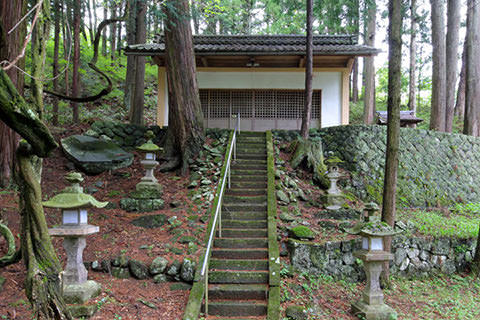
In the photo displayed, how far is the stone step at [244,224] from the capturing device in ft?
22.7

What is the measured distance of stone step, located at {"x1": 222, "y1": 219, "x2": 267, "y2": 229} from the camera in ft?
22.7

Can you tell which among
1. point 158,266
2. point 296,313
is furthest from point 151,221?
point 296,313

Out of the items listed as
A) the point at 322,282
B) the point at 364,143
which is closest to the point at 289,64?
the point at 364,143

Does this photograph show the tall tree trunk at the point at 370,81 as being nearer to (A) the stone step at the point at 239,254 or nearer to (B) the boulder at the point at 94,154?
(B) the boulder at the point at 94,154

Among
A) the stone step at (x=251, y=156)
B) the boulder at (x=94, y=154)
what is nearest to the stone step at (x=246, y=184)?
the stone step at (x=251, y=156)

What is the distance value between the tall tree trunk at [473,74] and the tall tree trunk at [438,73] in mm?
1172

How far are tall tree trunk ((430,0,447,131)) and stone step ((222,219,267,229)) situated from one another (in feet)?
30.4

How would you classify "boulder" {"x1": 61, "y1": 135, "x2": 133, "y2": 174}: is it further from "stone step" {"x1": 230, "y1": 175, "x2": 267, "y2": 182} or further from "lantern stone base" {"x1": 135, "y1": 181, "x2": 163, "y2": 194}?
"stone step" {"x1": 230, "y1": 175, "x2": 267, "y2": 182}

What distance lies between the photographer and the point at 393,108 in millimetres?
6254

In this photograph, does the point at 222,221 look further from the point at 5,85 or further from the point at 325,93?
the point at 325,93

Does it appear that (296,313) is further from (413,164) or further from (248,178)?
(413,164)

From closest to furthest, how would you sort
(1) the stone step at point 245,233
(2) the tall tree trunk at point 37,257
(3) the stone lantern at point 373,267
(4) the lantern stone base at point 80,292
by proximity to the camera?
(2) the tall tree trunk at point 37,257 → (4) the lantern stone base at point 80,292 → (3) the stone lantern at point 373,267 → (1) the stone step at point 245,233

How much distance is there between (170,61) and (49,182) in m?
4.51

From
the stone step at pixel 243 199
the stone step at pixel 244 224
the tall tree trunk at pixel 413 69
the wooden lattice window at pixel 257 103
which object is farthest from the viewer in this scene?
the tall tree trunk at pixel 413 69
